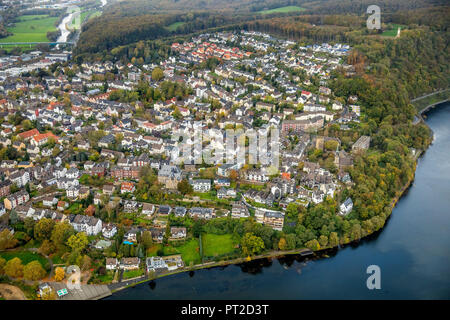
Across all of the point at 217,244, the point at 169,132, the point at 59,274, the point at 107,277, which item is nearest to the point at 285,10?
the point at 169,132

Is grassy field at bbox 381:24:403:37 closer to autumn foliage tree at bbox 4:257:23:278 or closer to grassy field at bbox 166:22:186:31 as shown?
grassy field at bbox 166:22:186:31

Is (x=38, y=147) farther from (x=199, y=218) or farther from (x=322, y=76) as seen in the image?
(x=322, y=76)

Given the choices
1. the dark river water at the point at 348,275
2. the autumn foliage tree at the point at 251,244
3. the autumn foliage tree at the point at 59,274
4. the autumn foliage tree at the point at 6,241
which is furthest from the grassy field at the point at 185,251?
the autumn foliage tree at the point at 6,241

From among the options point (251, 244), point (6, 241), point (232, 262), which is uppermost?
point (6, 241)

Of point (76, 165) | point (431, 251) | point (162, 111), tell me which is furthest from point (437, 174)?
point (76, 165)

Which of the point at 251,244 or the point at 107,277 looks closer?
the point at 107,277

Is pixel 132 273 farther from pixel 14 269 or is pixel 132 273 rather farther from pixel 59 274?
pixel 14 269

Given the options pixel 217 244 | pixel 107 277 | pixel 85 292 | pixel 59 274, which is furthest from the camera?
pixel 217 244
